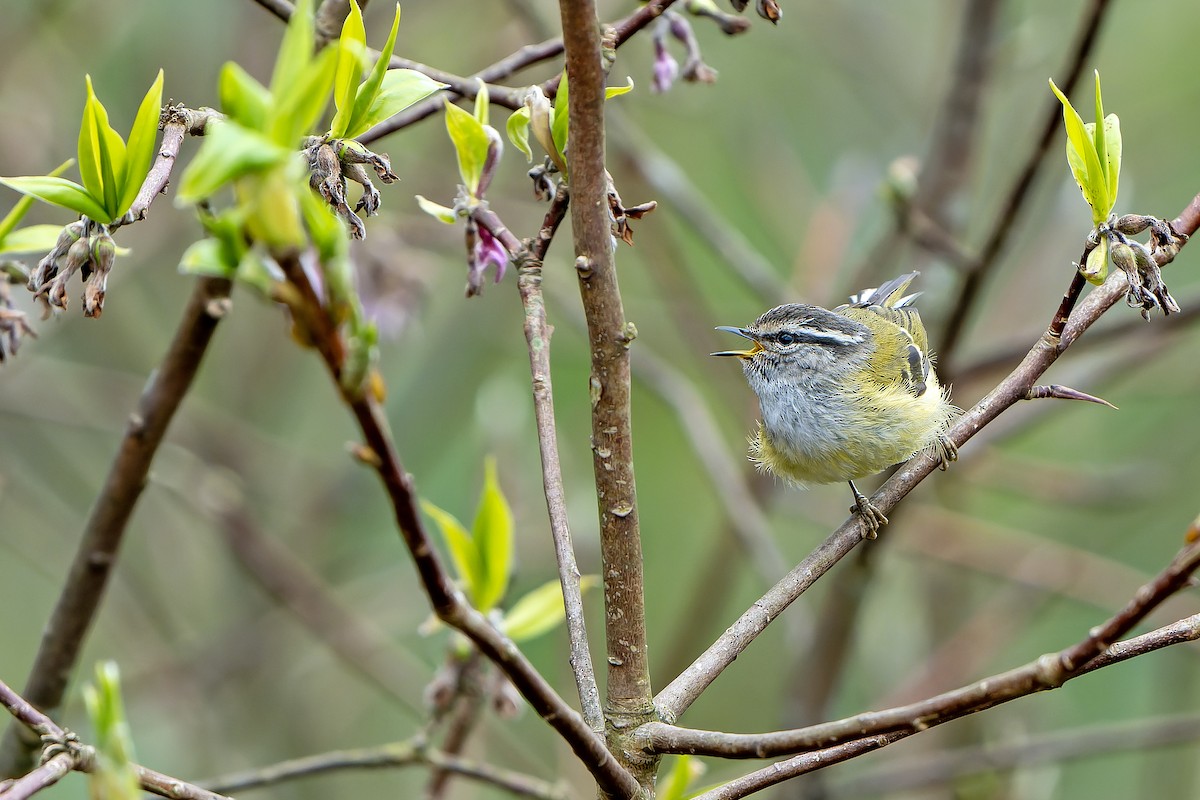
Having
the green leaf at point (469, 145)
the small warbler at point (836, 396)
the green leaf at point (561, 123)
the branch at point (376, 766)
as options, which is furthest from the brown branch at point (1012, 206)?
the branch at point (376, 766)

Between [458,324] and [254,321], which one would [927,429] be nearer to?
[458,324]

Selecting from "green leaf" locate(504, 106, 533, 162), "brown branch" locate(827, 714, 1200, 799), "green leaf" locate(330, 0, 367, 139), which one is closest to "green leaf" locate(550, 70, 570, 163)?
"green leaf" locate(504, 106, 533, 162)

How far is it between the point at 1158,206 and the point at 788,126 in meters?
2.37

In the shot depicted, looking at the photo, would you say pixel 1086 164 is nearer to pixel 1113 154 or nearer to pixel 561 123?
pixel 1113 154

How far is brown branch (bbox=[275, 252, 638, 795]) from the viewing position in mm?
988

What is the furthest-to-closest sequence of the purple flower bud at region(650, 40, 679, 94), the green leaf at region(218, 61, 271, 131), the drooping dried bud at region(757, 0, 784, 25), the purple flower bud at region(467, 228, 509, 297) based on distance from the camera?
the purple flower bud at region(650, 40, 679, 94) → the drooping dried bud at region(757, 0, 784, 25) → the purple flower bud at region(467, 228, 509, 297) → the green leaf at region(218, 61, 271, 131)

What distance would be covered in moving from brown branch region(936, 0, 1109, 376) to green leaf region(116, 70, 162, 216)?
203 cm

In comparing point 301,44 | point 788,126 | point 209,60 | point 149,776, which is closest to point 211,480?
point 209,60

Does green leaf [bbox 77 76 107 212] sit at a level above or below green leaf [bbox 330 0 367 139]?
below

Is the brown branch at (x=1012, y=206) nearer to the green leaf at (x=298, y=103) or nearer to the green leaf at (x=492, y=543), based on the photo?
the green leaf at (x=492, y=543)

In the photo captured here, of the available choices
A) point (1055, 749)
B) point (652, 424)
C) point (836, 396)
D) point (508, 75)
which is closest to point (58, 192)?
point (508, 75)

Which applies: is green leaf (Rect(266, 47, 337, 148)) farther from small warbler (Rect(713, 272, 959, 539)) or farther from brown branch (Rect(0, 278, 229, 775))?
small warbler (Rect(713, 272, 959, 539))

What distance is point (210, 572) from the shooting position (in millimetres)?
6574

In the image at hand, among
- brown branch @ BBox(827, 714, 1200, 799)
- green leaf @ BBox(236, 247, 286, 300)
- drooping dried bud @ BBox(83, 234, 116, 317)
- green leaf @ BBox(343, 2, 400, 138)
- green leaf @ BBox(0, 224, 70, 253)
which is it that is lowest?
green leaf @ BBox(236, 247, 286, 300)
